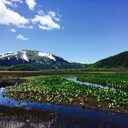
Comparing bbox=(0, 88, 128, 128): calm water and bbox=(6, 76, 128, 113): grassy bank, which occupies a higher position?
bbox=(6, 76, 128, 113): grassy bank

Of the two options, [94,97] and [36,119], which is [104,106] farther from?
[36,119]

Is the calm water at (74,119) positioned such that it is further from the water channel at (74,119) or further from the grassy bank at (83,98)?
the grassy bank at (83,98)

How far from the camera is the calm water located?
27.0 m

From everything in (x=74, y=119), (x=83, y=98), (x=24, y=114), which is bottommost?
(x=74, y=119)

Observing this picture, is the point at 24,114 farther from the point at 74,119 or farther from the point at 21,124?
the point at 74,119

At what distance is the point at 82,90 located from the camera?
48812 mm

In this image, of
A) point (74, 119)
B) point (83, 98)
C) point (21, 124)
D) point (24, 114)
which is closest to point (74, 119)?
point (74, 119)

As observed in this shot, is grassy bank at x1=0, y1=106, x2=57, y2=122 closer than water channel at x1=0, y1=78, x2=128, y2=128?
No

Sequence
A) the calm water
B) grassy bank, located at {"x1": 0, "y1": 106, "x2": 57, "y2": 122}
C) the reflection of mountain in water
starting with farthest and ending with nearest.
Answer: grassy bank, located at {"x1": 0, "y1": 106, "x2": 57, "y2": 122}, the calm water, the reflection of mountain in water

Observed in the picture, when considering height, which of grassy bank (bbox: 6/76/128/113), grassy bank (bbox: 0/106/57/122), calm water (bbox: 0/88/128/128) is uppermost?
grassy bank (bbox: 6/76/128/113)

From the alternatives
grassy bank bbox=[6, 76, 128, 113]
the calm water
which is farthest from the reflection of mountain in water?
grassy bank bbox=[6, 76, 128, 113]

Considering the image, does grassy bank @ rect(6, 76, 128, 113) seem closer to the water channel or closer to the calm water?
the water channel

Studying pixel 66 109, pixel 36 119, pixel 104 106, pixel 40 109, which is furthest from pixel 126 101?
pixel 36 119

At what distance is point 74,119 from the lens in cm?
3005
